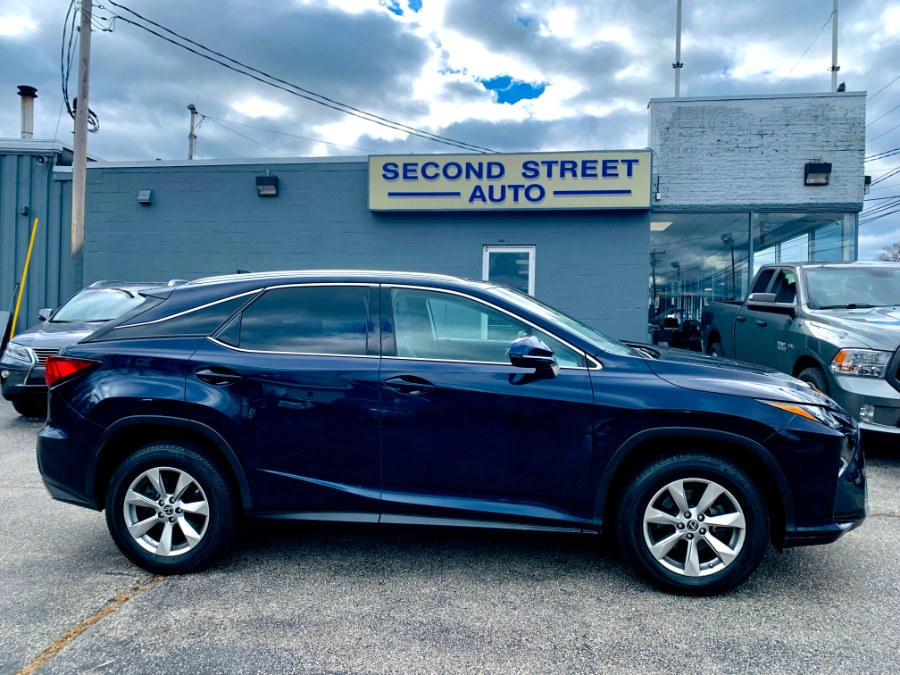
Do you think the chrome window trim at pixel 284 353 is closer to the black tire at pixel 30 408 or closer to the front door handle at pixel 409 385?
the front door handle at pixel 409 385

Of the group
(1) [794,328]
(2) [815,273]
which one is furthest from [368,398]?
(2) [815,273]

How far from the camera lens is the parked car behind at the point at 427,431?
10.7 ft

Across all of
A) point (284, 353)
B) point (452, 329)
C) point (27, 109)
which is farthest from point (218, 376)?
point (27, 109)

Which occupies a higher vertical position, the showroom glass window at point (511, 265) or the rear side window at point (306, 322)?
the showroom glass window at point (511, 265)

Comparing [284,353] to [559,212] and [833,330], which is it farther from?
[559,212]

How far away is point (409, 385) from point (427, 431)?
259 millimetres

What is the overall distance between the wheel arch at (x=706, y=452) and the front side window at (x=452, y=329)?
2.13 feet

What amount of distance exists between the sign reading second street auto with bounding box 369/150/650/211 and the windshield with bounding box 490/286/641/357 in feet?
26.4

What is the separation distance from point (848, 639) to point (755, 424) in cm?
100

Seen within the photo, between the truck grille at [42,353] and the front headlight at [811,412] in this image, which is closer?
the front headlight at [811,412]

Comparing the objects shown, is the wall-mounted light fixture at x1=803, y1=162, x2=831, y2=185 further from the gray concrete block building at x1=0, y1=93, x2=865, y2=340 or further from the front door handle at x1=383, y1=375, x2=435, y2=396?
the front door handle at x1=383, y1=375, x2=435, y2=396

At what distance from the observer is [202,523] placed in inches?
140

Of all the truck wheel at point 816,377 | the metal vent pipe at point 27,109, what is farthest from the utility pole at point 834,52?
the metal vent pipe at point 27,109

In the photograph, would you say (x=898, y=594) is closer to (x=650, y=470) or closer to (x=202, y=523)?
(x=650, y=470)
